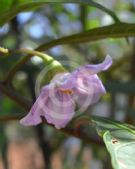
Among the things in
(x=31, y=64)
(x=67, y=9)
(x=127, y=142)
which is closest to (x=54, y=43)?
(x=127, y=142)

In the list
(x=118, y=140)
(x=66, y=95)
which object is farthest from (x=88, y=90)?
(x=118, y=140)

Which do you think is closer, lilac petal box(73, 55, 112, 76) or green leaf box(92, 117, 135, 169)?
green leaf box(92, 117, 135, 169)

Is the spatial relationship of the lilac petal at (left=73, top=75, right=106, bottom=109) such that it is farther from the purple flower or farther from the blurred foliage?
the blurred foliage

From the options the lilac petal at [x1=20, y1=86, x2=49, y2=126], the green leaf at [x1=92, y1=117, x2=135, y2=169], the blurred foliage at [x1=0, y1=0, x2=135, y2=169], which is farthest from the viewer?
the blurred foliage at [x1=0, y1=0, x2=135, y2=169]

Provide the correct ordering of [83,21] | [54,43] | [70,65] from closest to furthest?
[54,43] < [70,65] < [83,21]

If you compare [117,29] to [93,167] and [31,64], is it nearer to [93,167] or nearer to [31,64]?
[31,64]

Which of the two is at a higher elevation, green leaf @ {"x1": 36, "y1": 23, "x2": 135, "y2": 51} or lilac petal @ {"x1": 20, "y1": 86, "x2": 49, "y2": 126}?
green leaf @ {"x1": 36, "y1": 23, "x2": 135, "y2": 51}

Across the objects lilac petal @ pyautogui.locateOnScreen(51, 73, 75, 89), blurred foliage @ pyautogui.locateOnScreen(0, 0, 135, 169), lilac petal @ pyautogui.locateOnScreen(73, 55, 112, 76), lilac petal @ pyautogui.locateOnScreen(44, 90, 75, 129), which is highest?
lilac petal @ pyautogui.locateOnScreen(73, 55, 112, 76)

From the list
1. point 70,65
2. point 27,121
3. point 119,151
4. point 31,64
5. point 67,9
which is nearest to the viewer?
point 119,151

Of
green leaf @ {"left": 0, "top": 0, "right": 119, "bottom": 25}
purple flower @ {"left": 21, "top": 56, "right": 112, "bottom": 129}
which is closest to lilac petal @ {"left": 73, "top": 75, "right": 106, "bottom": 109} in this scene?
purple flower @ {"left": 21, "top": 56, "right": 112, "bottom": 129}
